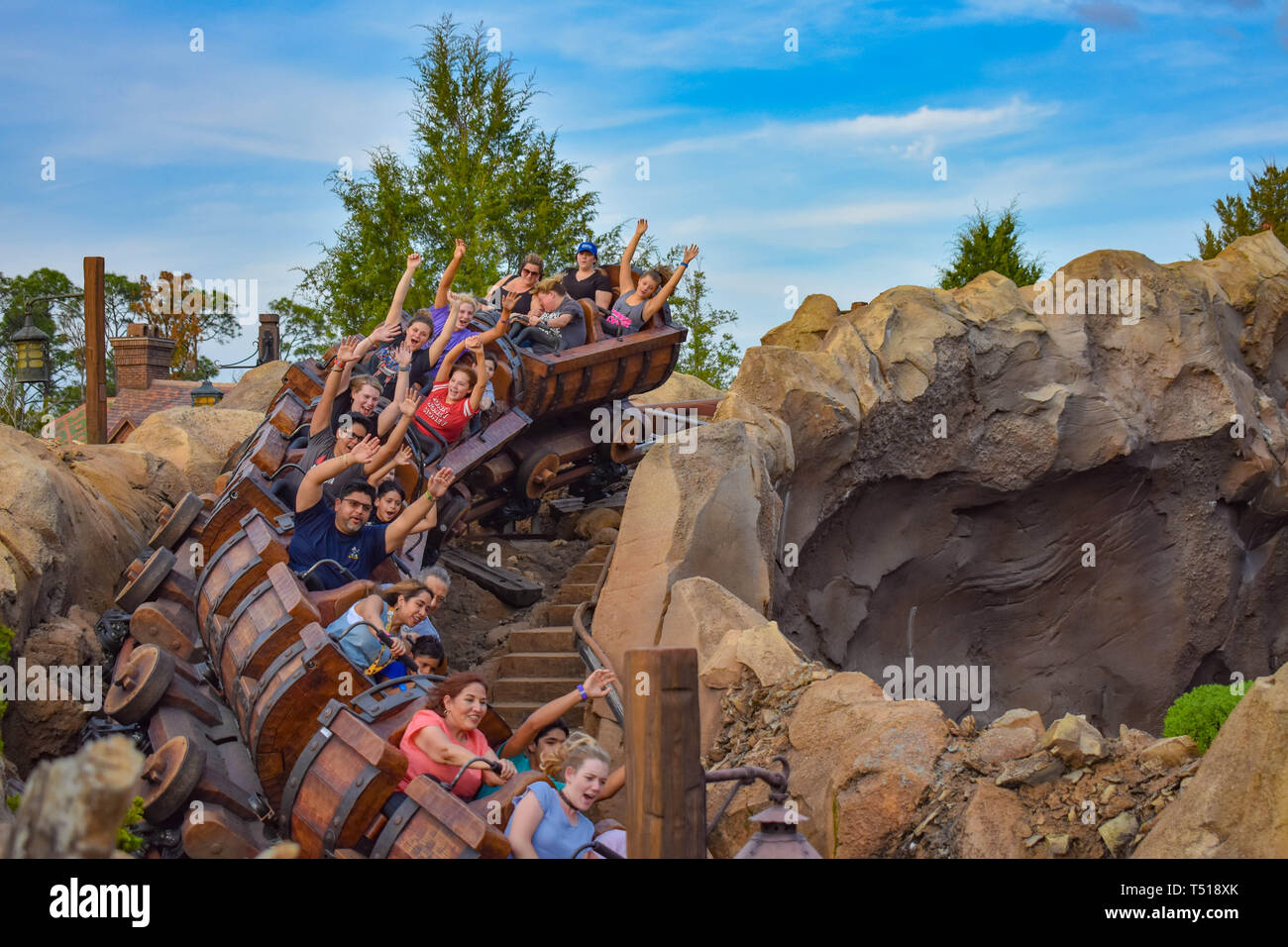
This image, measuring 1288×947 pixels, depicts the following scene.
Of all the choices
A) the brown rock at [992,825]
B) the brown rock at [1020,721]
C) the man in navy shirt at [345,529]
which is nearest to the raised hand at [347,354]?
the man in navy shirt at [345,529]

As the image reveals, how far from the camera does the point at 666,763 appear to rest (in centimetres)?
452

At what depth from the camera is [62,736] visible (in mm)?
7906

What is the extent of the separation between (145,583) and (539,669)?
292 cm

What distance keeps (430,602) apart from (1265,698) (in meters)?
3.95

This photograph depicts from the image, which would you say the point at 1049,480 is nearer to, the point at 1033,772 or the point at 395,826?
the point at 1033,772

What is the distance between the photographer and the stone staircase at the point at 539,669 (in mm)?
9164

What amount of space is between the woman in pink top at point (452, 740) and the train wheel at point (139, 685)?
263cm

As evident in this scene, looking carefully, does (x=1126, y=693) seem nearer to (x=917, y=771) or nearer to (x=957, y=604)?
(x=957, y=604)

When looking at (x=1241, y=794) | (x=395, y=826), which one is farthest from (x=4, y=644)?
(x=1241, y=794)

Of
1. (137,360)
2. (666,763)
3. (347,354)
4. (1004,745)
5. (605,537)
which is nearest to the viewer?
(666,763)

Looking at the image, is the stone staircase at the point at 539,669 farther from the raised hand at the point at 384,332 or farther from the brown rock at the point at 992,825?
the brown rock at the point at 992,825

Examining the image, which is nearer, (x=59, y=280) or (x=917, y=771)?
(x=917, y=771)
